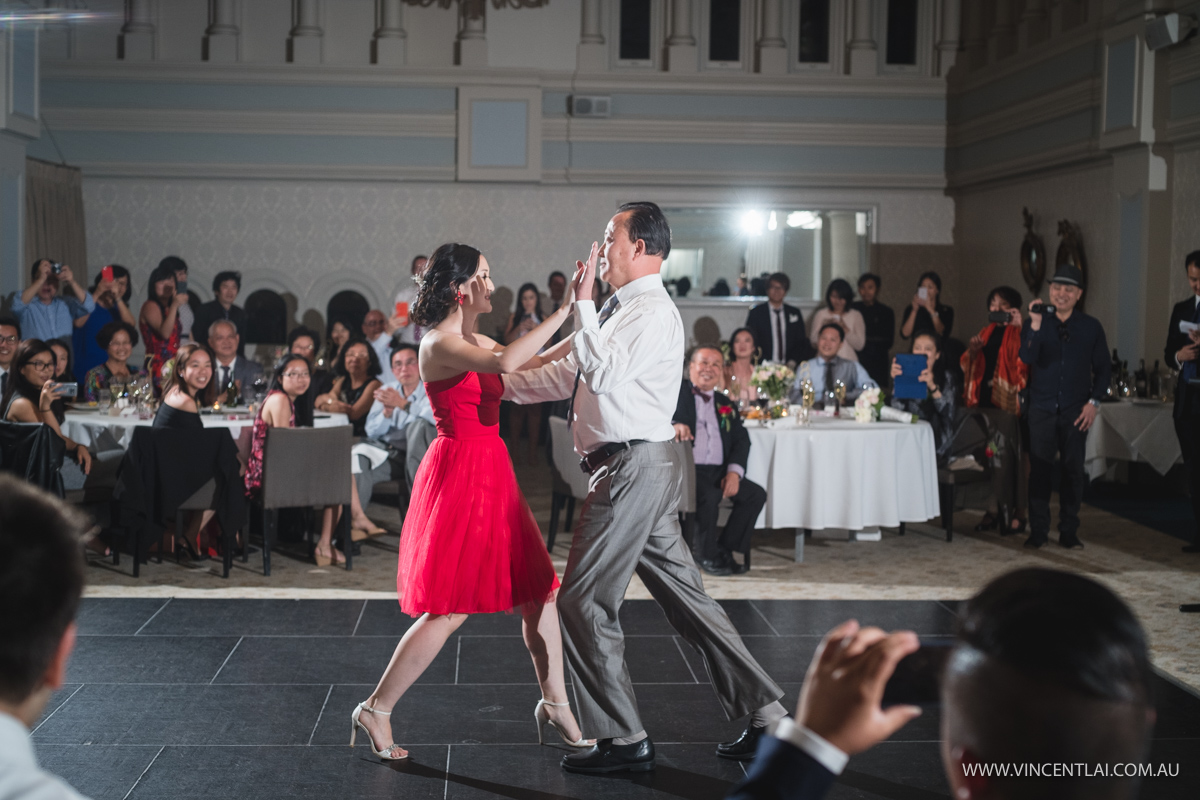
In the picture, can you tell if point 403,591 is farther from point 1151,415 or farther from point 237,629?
point 1151,415

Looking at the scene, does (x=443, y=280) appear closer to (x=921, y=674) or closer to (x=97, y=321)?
(x=921, y=674)

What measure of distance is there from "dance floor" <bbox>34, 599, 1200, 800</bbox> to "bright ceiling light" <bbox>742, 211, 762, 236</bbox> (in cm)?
701

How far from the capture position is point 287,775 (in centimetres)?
297

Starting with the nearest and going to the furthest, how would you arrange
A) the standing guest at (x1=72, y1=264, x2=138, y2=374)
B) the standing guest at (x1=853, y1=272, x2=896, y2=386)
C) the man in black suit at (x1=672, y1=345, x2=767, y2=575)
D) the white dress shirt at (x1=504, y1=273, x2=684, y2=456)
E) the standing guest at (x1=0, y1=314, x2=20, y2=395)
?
the white dress shirt at (x1=504, y1=273, x2=684, y2=456) → the man in black suit at (x1=672, y1=345, x2=767, y2=575) → the standing guest at (x1=0, y1=314, x2=20, y2=395) → the standing guest at (x1=72, y1=264, x2=138, y2=374) → the standing guest at (x1=853, y1=272, x2=896, y2=386)

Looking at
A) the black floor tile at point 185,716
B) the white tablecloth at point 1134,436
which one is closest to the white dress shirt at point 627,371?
the black floor tile at point 185,716

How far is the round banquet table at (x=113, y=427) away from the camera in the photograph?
564cm

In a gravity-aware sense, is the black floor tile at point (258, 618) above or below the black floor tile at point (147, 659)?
above

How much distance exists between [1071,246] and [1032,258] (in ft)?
2.24

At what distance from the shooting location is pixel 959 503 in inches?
251

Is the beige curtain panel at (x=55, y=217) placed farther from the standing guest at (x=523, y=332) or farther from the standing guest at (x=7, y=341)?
the standing guest at (x=523, y=332)

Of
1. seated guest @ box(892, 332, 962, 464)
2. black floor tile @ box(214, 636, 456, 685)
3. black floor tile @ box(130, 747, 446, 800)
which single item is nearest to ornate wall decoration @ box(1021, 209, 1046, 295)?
seated guest @ box(892, 332, 962, 464)

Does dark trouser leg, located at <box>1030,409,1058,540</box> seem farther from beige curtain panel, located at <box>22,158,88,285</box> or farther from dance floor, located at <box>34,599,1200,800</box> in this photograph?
beige curtain panel, located at <box>22,158,88,285</box>

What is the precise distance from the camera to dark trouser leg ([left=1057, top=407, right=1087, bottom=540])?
6020 mm

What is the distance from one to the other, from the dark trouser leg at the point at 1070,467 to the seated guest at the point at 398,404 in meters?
3.41
